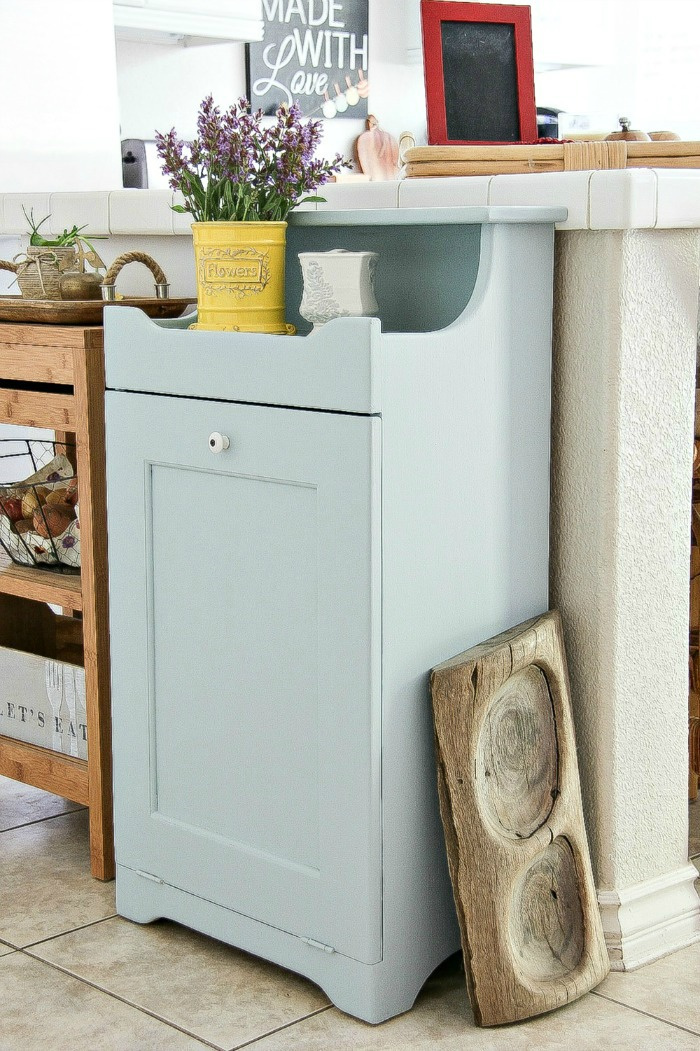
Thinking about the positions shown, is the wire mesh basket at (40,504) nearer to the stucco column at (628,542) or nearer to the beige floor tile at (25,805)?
the beige floor tile at (25,805)

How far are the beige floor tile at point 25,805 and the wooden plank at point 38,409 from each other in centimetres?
74

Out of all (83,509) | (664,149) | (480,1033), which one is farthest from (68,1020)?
(664,149)

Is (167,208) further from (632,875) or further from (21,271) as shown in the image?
(632,875)

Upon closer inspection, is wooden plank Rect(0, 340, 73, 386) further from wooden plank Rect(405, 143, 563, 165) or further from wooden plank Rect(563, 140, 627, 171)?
wooden plank Rect(563, 140, 627, 171)

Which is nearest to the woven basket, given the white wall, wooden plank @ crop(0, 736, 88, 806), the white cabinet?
wooden plank @ crop(0, 736, 88, 806)

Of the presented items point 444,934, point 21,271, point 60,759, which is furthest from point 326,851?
point 21,271

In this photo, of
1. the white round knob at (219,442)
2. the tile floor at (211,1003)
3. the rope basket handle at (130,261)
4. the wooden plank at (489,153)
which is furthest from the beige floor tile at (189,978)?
the wooden plank at (489,153)

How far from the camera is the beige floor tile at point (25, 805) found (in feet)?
7.99

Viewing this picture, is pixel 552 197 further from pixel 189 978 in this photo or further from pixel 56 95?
pixel 56 95

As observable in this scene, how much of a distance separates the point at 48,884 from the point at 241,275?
3.46 feet

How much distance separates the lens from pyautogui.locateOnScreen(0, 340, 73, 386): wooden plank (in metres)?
2.09

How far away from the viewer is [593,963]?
70.8 inches

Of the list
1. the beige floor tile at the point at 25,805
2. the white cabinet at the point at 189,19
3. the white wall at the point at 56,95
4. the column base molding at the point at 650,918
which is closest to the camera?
the column base molding at the point at 650,918

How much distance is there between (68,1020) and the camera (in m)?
1.74
